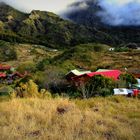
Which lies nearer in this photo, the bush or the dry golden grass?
the dry golden grass

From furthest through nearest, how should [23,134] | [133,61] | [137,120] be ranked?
[133,61] → [137,120] → [23,134]

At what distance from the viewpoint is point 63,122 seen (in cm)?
1030

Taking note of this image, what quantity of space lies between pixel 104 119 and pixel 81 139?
8.55ft

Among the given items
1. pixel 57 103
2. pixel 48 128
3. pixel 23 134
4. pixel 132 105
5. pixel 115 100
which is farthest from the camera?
pixel 115 100

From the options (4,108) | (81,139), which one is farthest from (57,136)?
(4,108)

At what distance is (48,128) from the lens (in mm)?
9828

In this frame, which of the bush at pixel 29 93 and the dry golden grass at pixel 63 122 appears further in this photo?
the bush at pixel 29 93

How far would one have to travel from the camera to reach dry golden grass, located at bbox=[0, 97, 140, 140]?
8.84 m

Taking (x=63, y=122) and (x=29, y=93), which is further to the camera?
(x=29, y=93)

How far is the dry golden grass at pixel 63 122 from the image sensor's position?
8844mm

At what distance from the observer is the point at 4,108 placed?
12.1 m

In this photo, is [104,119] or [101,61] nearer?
[104,119]

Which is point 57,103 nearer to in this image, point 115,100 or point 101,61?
point 115,100

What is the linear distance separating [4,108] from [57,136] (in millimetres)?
3843
